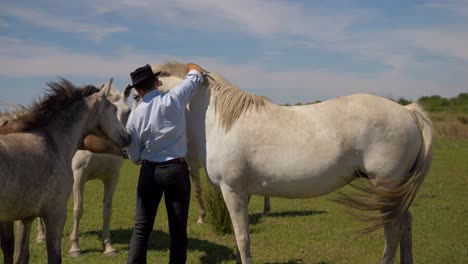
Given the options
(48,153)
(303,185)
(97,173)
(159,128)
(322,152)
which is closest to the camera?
(48,153)

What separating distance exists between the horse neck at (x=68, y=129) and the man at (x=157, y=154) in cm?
45

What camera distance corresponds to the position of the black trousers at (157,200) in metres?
4.38

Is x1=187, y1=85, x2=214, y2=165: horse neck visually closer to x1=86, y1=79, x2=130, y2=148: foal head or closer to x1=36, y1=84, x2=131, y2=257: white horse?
x1=86, y1=79, x2=130, y2=148: foal head

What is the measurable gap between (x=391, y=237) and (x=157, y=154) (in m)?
2.45

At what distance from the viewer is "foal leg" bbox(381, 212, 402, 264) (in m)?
4.75

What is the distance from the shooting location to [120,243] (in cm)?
736

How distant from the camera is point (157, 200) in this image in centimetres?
453

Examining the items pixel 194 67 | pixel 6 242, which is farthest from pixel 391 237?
pixel 6 242

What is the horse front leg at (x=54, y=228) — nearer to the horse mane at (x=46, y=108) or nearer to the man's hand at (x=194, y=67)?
the horse mane at (x=46, y=108)

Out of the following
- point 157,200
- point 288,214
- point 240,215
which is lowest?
point 288,214

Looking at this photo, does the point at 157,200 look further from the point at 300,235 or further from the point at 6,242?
the point at 300,235

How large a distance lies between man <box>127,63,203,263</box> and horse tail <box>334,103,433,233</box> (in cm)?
158

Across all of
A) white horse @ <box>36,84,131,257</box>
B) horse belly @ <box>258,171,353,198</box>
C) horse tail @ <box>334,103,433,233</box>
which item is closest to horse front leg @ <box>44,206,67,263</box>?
horse belly @ <box>258,171,353,198</box>

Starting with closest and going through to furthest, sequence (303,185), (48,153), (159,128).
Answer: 1. (48,153)
2. (159,128)
3. (303,185)
